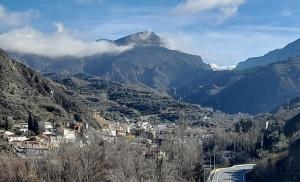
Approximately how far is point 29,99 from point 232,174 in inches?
1528

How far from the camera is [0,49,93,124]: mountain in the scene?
8956 cm

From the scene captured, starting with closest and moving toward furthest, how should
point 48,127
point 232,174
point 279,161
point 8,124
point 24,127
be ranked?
point 279,161 < point 232,174 < point 8,124 < point 24,127 < point 48,127

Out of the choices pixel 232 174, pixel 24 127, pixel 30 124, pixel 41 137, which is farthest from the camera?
pixel 24 127

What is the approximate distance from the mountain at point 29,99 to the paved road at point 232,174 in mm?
28305

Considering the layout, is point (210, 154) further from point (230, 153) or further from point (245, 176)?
point (245, 176)

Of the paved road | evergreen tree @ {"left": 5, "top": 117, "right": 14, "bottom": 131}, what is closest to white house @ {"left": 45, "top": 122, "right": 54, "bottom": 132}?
evergreen tree @ {"left": 5, "top": 117, "right": 14, "bottom": 131}

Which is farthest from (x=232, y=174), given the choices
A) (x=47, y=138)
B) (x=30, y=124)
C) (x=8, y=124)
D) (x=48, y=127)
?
(x=8, y=124)

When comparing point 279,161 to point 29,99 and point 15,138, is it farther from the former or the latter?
point 29,99

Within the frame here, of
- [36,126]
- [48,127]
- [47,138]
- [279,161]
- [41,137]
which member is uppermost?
[36,126]

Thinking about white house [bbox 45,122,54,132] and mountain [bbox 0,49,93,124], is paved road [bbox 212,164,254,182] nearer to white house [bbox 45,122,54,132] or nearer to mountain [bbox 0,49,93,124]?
white house [bbox 45,122,54,132]

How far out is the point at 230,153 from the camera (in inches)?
3526

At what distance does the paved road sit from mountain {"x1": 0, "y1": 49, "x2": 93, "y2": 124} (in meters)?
28.3

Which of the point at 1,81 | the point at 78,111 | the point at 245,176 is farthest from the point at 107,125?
the point at 245,176

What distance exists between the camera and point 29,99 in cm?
9750
